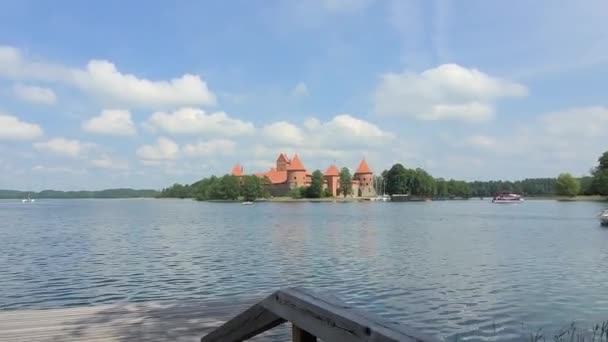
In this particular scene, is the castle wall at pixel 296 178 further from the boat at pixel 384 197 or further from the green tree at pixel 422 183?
the green tree at pixel 422 183

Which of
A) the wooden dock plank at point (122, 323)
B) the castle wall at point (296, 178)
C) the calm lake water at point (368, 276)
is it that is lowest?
the calm lake water at point (368, 276)

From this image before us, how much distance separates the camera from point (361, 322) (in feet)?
8.27

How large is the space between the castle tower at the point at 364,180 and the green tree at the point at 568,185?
61973 mm

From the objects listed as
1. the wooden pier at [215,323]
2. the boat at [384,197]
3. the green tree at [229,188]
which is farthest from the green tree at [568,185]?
the wooden pier at [215,323]

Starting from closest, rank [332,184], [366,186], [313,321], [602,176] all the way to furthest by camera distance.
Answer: [313,321], [602,176], [332,184], [366,186]

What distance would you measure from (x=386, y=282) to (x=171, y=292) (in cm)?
713

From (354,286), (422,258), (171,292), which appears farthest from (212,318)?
(422,258)

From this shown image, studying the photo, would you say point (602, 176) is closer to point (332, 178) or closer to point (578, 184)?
point (578, 184)

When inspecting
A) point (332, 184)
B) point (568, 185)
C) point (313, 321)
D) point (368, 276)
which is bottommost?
point (368, 276)

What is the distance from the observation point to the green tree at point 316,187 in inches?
6683

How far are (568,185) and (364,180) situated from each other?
70.3m

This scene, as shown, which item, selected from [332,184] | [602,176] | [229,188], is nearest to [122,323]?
[602,176]

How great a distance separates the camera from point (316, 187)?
557ft

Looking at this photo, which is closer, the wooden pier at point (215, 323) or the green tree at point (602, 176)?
the wooden pier at point (215, 323)
